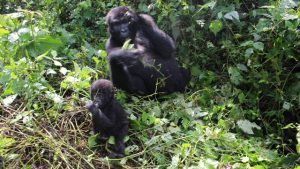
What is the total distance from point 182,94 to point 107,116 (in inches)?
49.9

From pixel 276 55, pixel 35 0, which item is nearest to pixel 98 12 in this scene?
pixel 35 0

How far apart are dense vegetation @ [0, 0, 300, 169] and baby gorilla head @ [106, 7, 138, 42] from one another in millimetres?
300

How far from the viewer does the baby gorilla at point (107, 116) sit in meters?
4.05

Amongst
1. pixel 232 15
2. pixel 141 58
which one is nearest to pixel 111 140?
pixel 141 58

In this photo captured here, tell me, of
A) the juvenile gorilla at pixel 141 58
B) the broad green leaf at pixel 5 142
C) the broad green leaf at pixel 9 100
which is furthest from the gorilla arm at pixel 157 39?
the broad green leaf at pixel 5 142

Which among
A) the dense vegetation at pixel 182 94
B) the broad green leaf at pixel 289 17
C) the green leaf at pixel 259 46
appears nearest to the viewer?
the dense vegetation at pixel 182 94

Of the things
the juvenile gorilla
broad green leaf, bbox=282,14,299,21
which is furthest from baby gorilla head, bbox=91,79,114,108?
broad green leaf, bbox=282,14,299,21

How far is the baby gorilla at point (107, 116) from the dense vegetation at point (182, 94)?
9 centimetres

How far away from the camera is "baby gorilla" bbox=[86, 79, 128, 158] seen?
13.3 feet

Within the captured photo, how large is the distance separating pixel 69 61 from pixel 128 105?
1005 mm

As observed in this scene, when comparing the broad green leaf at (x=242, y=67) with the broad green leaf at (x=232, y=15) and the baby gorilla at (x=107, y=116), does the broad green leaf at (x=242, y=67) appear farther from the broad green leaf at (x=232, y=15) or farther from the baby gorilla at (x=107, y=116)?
the baby gorilla at (x=107, y=116)

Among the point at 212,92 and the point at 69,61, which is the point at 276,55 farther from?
the point at 69,61

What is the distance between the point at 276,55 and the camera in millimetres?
4992

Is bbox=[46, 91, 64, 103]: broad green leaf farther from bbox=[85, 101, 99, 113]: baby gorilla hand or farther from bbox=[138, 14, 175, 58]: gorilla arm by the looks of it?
bbox=[138, 14, 175, 58]: gorilla arm
